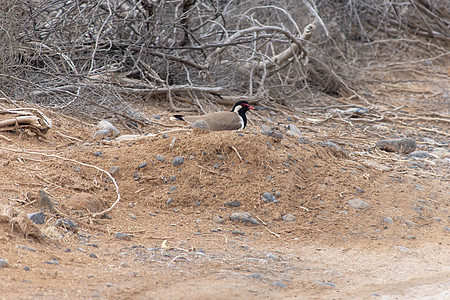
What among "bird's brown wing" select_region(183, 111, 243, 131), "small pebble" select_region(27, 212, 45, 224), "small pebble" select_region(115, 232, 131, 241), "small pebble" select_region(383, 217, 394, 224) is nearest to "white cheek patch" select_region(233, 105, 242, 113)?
"bird's brown wing" select_region(183, 111, 243, 131)

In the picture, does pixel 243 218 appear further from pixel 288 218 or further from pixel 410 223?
pixel 410 223

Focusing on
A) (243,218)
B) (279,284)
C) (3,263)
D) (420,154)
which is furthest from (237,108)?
(3,263)

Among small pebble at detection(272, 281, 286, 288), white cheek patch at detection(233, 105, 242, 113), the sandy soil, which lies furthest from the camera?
white cheek patch at detection(233, 105, 242, 113)

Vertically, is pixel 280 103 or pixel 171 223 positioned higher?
pixel 171 223

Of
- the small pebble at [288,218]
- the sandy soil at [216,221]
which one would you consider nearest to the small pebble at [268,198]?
the sandy soil at [216,221]

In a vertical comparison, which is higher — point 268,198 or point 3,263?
point 3,263

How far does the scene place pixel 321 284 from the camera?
11.0 feet

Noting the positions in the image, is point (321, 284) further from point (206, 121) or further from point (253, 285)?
point (206, 121)

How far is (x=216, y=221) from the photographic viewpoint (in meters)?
4.32

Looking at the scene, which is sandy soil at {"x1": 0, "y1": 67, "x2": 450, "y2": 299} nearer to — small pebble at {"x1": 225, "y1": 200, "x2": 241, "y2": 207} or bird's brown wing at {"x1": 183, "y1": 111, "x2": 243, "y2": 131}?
small pebble at {"x1": 225, "y1": 200, "x2": 241, "y2": 207}

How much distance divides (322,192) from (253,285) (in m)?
1.82

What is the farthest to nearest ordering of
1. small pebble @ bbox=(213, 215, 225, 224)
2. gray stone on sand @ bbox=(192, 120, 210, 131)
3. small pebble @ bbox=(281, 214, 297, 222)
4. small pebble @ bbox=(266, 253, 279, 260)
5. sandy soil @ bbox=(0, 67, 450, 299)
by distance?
gray stone on sand @ bbox=(192, 120, 210, 131)
small pebble @ bbox=(281, 214, 297, 222)
small pebble @ bbox=(213, 215, 225, 224)
small pebble @ bbox=(266, 253, 279, 260)
sandy soil @ bbox=(0, 67, 450, 299)

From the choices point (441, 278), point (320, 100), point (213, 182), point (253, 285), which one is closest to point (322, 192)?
point (213, 182)

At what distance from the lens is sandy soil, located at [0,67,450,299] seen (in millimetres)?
3090
